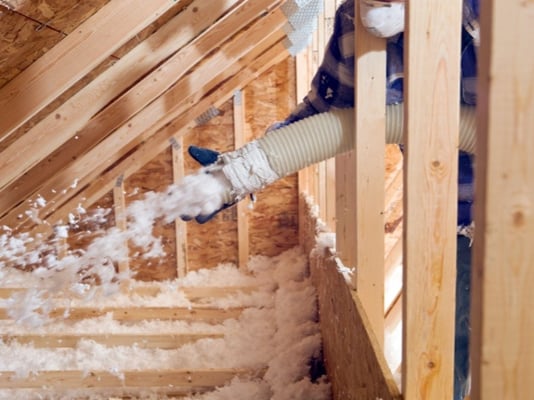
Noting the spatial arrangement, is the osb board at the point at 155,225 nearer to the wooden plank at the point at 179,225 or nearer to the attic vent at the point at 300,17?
the wooden plank at the point at 179,225

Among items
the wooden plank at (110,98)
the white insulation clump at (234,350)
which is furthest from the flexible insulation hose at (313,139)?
the white insulation clump at (234,350)

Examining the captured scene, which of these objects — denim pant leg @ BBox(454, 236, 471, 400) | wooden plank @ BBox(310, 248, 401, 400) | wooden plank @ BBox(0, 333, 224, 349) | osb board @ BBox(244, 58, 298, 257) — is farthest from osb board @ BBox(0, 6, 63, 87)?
osb board @ BBox(244, 58, 298, 257)

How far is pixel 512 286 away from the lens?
0.60 m

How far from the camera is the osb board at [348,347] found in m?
1.24

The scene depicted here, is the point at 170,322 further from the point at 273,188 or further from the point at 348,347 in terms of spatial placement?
the point at 348,347

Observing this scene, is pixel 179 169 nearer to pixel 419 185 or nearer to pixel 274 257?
pixel 274 257

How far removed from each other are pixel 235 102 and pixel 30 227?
73.7 inches

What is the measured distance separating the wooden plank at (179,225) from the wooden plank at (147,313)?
1340mm

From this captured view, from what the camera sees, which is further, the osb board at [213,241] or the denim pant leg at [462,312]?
the osb board at [213,241]

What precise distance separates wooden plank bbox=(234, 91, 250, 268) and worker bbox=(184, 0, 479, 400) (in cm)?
305

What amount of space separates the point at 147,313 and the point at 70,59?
229 centimetres

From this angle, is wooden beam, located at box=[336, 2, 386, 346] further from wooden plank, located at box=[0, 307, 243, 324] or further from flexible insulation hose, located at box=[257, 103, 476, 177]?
wooden plank, located at box=[0, 307, 243, 324]

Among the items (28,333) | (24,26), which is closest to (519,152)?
(24,26)

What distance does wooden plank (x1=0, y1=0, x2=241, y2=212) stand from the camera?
174 centimetres
